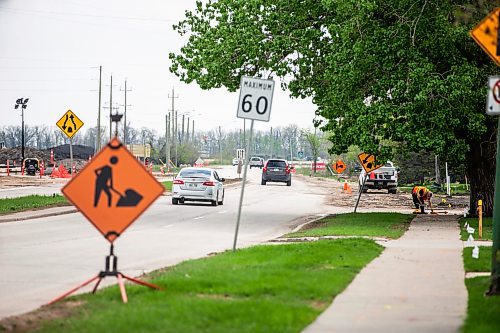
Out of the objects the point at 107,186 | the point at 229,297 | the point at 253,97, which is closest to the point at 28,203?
the point at 253,97

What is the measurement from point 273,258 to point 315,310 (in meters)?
5.76

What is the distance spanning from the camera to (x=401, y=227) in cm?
2898

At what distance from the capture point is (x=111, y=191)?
1213 cm

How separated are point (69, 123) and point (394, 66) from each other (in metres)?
17.3

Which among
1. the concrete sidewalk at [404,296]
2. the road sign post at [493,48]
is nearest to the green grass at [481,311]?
the concrete sidewalk at [404,296]

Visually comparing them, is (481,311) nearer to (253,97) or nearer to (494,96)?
(494,96)

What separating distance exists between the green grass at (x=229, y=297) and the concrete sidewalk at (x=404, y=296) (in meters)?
0.23

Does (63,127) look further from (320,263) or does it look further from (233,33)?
(320,263)

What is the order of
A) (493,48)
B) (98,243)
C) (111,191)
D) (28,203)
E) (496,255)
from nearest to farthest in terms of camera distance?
(111,191) < (496,255) < (493,48) < (98,243) < (28,203)

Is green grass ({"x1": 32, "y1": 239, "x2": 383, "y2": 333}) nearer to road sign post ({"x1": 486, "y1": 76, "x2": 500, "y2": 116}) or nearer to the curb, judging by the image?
road sign post ({"x1": 486, "y1": 76, "x2": 500, "y2": 116})

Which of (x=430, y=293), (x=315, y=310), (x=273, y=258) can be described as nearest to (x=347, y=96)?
(x=273, y=258)

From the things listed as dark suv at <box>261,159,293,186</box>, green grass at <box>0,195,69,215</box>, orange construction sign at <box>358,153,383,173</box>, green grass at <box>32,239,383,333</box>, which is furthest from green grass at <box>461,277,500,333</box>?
dark suv at <box>261,159,293,186</box>

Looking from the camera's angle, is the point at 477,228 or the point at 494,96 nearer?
the point at 494,96

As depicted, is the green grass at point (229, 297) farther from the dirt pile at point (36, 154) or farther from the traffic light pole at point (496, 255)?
the dirt pile at point (36, 154)
